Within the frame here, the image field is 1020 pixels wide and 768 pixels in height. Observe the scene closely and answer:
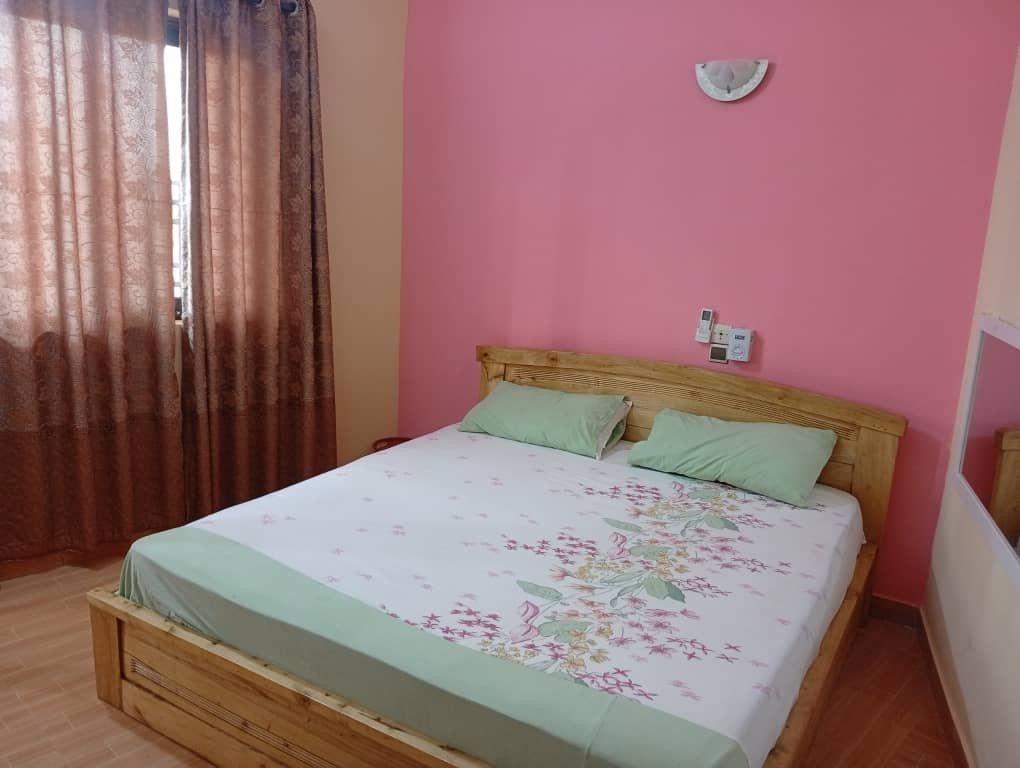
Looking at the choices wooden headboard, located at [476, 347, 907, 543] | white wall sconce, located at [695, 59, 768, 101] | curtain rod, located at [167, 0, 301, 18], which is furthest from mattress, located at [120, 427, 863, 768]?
curtain rod, located at [167, 0, 301, 18]

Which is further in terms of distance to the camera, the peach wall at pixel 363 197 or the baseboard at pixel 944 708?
the peach wall at pixel 363 197

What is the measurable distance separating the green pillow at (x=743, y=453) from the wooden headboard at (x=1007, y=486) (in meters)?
0.64

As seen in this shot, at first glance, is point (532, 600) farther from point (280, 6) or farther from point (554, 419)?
point (280, 6)

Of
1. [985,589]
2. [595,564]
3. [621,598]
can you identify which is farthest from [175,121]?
[985,589]

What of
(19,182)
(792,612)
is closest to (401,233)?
(19,182)

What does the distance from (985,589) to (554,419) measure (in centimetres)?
154

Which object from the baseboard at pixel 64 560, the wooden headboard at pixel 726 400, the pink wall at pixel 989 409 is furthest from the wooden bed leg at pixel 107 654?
the pink wall at pixel 989 409

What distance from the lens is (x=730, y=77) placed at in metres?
2.84

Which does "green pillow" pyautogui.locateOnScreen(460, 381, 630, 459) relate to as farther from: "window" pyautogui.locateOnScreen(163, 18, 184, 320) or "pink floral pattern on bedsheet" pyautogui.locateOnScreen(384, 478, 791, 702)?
"window" pyautogui.locateOnScreen(163, 18, 184, 320)

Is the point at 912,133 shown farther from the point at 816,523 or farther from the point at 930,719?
the point at 930,719

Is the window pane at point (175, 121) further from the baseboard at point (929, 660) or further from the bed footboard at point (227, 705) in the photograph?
the baseboard at point (929, 660)

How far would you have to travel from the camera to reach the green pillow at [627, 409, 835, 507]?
257 centimetres

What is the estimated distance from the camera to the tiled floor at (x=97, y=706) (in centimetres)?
192

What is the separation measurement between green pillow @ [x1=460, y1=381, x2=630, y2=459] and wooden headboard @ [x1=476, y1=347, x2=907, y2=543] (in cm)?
11
